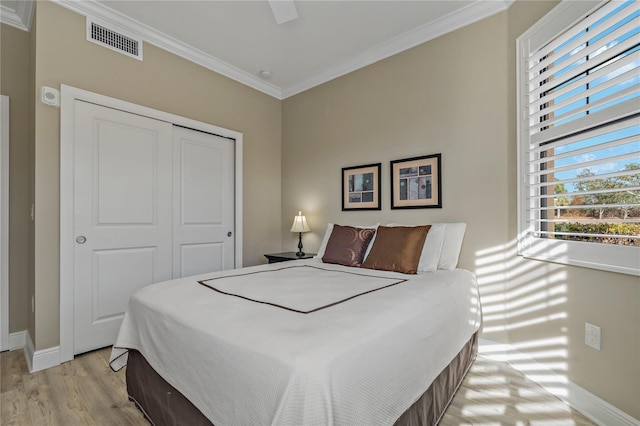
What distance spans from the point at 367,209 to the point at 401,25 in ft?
5.72

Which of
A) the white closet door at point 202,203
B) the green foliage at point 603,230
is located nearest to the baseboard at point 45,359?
the white closet door at point 202,203

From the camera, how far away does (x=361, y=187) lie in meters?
3.38

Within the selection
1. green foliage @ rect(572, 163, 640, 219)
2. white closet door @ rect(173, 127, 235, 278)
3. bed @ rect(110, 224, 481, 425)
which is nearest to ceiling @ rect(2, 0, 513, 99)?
white closet door @ rect(173, 127, 235, 278)

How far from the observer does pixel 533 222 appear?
7.18 feet

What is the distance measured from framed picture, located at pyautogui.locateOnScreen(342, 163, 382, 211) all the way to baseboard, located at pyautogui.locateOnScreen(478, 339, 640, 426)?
168 cm

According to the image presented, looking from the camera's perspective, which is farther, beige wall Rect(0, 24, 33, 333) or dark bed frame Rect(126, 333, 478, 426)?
beige wall Rect(0, 24, 33, 333)

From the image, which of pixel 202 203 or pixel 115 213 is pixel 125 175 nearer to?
pixel 115 213

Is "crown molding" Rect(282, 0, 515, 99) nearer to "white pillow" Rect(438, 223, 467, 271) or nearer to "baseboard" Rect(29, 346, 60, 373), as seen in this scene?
"white pillow" Rect(438, 223, 467, 271)

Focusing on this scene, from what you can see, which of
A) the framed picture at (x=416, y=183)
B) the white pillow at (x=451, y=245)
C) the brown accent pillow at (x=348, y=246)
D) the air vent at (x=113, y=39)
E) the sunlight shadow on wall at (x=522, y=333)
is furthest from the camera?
the framed picture at (x=416, y=183)

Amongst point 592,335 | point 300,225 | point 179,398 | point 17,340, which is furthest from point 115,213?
point 592,335

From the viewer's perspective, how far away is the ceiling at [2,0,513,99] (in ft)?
8.43

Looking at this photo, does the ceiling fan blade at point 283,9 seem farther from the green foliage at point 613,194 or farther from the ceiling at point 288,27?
the green foliage at point 613,194

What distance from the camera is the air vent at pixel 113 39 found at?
8.55ft

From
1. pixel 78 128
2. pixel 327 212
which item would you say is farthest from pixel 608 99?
pixel 78 128
